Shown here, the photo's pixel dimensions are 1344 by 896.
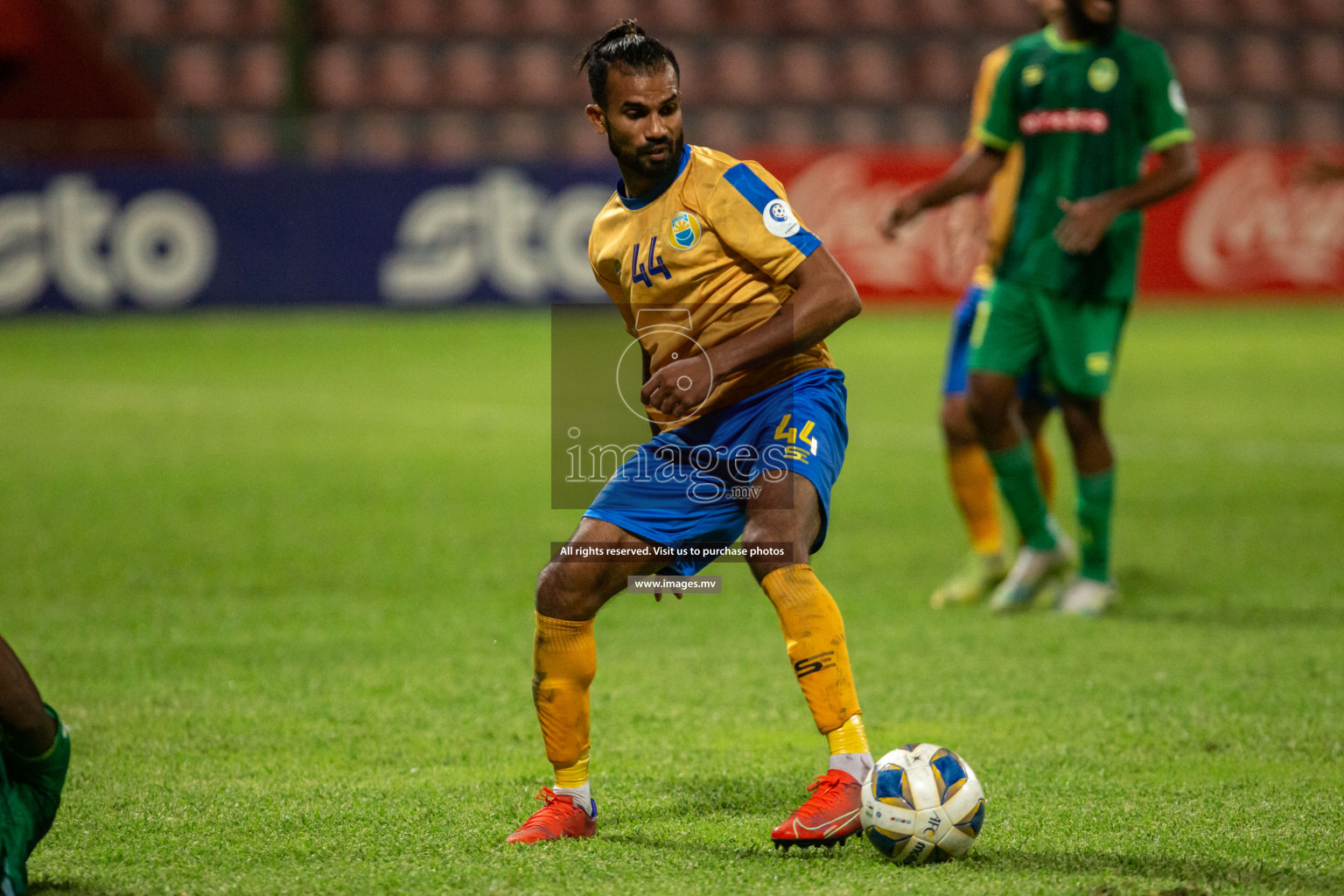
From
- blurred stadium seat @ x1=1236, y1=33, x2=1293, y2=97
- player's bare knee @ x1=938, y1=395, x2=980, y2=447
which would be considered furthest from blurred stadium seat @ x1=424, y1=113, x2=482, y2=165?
player's bare knee @ x1=938, y1=395, x2=980, y2=447

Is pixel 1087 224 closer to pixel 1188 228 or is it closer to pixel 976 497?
pixel 976 497

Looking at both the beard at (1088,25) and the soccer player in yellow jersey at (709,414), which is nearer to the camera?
A: the soccer player in yellow jersey at (709,414)

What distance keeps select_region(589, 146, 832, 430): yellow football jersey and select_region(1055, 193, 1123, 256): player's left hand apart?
7.25 feet

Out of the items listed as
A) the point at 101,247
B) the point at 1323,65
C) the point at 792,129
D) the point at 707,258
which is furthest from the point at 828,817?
the point at 1323,65

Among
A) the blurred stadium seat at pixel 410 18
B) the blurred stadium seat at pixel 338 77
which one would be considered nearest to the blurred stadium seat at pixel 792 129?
the blurred stadium seat at pixel 410 18

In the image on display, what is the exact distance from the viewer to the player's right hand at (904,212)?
5637 mm

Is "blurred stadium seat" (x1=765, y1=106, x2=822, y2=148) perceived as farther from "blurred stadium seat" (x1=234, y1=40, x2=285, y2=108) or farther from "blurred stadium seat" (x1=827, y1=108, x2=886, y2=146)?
"blurred stadium seat" (x1=234, y1=40, x2=285, y2=108)

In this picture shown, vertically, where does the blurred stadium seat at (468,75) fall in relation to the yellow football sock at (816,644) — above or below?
above

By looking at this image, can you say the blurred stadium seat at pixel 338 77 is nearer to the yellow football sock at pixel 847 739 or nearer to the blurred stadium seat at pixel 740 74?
the blurred stadium seat at pixel 740 74

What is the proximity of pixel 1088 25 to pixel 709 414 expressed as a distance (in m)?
2.94

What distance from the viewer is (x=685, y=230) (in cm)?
351

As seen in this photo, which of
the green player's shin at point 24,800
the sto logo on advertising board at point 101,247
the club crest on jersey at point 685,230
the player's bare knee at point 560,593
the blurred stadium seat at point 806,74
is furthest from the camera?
the blurred stadium seat at point 806,74

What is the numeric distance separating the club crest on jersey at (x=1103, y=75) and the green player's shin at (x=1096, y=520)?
1.42 metres

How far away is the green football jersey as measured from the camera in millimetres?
5684
